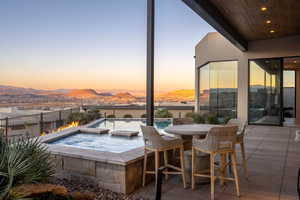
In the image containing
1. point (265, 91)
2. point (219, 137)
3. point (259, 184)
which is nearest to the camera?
point (219, 137)

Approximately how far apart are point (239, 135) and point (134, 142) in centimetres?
313

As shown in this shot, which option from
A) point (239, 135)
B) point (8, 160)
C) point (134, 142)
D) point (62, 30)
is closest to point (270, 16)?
point (239, 135)

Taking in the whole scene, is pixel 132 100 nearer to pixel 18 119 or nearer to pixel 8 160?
pixel 18 119

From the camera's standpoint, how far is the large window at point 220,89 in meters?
10.5

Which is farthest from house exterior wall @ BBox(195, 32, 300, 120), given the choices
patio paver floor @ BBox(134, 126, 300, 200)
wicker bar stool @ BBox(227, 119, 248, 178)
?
wicker bar stool @ BBox(227, 119, 248, 178)

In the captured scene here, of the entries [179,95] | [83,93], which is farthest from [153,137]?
[179,95]

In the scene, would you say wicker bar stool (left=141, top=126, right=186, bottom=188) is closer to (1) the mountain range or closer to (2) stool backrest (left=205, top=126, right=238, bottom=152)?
(2) stool backrest (left=205, top=126, right=238, bottom=152)

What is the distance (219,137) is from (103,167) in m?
1.54

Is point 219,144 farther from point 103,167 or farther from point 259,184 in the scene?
point 103,167

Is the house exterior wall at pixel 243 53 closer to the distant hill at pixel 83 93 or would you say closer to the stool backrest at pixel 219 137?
the distant hill at pixel 83 93

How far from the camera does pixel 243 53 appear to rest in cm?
1004

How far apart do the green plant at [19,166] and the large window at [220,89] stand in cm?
919

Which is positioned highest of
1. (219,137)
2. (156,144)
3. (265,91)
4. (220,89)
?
(220,89)

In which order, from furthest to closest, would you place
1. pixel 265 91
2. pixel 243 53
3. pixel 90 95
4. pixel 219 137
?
pixel 90 95, pixel 243 53, pixel 265 91, pixel 219 137
